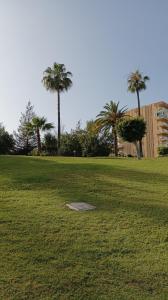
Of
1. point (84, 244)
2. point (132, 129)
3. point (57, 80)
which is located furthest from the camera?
point (57, 80)

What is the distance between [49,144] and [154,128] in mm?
54838

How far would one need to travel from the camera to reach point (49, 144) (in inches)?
2598

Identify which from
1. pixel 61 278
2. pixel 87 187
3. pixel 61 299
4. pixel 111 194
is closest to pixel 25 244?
pixel 61 278

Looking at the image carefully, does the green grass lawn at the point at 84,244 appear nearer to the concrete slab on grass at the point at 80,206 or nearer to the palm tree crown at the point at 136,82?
the concrete slab on grass at the point at 80,206

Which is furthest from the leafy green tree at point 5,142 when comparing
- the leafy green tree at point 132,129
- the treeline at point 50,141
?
the leafy green tree at point 132,129

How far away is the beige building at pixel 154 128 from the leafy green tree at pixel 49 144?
44331 millimetres

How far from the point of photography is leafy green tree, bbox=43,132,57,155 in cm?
6581

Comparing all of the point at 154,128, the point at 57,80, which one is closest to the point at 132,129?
the point at 57,80

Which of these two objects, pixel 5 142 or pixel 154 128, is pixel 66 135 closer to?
pixel 5 142

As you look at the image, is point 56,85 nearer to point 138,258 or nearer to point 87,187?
point 87,187

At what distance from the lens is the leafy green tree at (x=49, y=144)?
6581cm

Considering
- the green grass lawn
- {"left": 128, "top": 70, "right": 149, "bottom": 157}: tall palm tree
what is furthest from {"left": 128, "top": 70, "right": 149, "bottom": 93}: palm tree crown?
the green grass lawn

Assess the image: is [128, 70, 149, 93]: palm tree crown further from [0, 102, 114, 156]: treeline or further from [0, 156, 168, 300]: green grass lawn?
[0, 156, 168, 300]: green grass lawn

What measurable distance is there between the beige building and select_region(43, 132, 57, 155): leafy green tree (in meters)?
44.3
